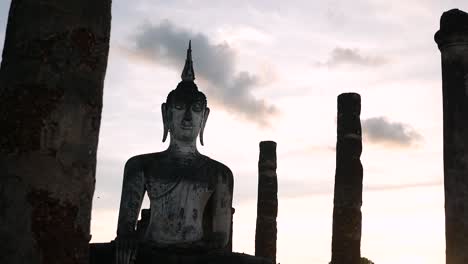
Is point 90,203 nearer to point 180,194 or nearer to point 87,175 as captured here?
point 87,175

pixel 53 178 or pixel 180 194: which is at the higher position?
pixel 180 194

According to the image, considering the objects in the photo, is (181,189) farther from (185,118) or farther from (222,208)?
(185,118)

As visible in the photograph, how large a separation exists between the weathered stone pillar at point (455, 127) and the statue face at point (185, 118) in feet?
10.0

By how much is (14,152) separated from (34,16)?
65 centimetres

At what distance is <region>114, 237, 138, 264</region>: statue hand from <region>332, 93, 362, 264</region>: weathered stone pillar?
842cm

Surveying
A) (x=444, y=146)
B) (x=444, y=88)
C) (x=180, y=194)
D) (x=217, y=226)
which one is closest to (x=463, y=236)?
(x=444, y=146)

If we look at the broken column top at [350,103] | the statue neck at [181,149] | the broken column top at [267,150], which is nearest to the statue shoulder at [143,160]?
the statue neck at [181,149]

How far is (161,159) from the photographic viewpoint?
780 cm

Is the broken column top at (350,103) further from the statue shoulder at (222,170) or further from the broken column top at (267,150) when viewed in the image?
the statue shoulder at (222,170)

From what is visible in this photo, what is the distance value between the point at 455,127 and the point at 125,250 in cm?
417

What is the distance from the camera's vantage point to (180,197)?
761 centimetres

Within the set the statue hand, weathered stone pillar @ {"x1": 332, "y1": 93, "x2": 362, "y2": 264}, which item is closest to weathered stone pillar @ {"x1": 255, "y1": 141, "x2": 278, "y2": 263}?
weathered stone pillar @ {"x1": 332, "y1": 93, "x2": 362, "y2": 264}

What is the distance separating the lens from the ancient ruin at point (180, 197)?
23.6 feet

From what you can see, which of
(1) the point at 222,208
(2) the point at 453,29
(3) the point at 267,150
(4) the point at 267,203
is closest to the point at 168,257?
(1) the point at 222,208
